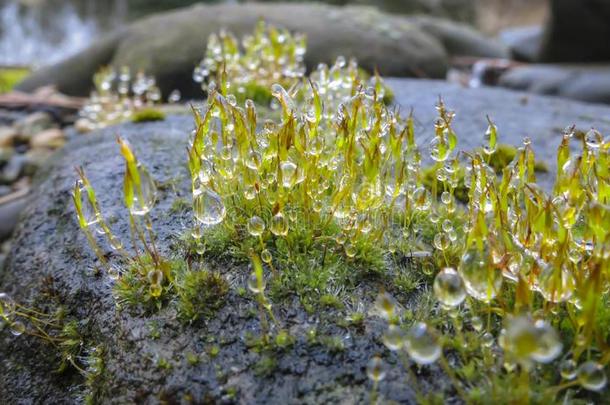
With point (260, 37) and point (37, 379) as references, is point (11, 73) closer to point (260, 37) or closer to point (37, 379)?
point (260, 37)

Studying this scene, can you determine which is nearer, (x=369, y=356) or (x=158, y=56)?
(x=369, y=356)

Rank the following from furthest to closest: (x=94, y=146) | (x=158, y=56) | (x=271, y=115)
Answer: (x=158, y=56) → (x=271, y=115) → (x=94, y=146)

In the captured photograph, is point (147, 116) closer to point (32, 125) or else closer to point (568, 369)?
point (32, 125)

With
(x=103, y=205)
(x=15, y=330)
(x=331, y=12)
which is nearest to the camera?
(x=15, y=330)

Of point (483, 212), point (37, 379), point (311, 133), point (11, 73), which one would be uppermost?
point (311, 133)

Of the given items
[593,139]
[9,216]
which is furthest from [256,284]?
[9,216]

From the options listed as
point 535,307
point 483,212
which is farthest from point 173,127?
point 535,307

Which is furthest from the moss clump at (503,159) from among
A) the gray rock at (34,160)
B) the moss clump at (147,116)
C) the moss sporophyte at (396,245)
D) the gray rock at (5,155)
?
the gray rock at (5,155)

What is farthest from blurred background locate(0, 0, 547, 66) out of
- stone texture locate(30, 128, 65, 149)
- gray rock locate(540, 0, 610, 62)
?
stone texture locate(30, 128, 65, 149)
